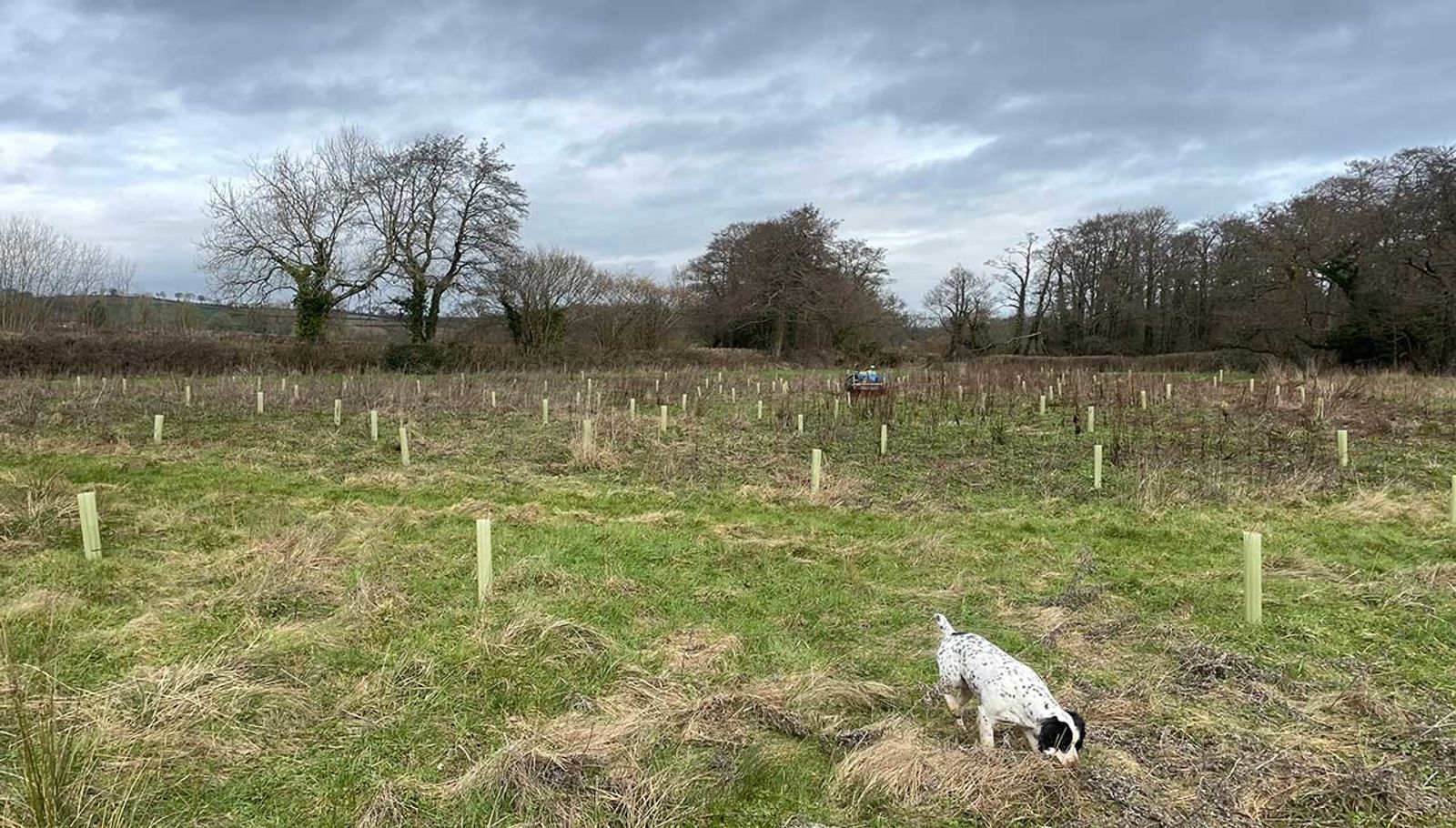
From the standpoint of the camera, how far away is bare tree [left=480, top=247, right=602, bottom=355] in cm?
2845

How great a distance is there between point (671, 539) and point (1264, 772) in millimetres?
4039

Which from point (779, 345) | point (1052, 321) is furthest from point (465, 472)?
point (1052, 321)

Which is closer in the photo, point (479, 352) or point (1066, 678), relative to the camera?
point (1066, 678)

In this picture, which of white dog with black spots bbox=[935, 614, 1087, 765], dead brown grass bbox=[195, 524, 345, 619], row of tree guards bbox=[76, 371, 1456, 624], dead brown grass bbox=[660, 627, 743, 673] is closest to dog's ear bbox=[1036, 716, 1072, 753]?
white dog with black spots bbox=[935, 614, 1087, 765]

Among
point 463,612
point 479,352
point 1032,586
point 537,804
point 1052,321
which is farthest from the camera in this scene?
point 1052,321

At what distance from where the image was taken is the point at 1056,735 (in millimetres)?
2504

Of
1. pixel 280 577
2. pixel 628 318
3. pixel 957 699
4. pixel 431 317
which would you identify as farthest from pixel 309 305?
pixel 957 699

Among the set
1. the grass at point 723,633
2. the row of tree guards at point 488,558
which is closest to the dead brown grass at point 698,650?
the grass at point 723,633

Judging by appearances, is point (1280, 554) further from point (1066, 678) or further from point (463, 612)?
point (463, 612)

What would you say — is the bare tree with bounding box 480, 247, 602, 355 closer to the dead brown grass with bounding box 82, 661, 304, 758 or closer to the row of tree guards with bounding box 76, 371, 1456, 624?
the row of tree guards with bounding box 76, 371, 1456, 624

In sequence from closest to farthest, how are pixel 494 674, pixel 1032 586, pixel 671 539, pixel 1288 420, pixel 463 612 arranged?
1. pixel 494 674
2. pixel 463 612
3. pixel 1032 586
4. pixel 671 539
5. pixel 1288 420

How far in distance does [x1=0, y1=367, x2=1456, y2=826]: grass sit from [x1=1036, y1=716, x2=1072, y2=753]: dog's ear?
0.07 metres

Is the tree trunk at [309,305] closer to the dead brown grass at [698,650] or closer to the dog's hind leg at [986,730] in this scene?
the dead brown grass at [698,650]

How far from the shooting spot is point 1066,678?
340cm
